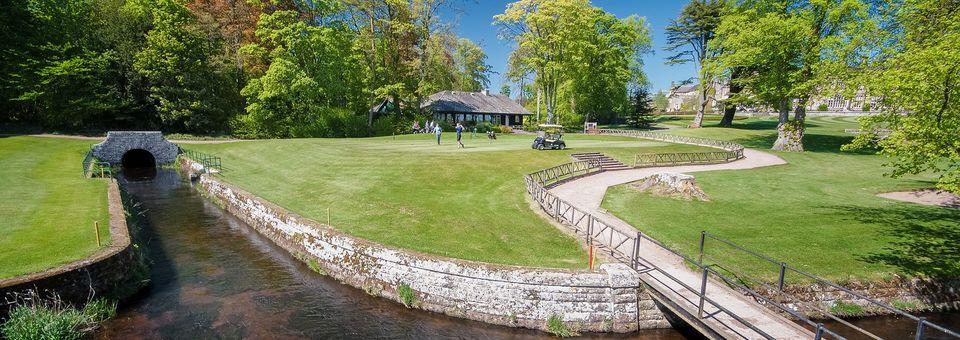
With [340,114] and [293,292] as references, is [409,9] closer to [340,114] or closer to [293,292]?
[340,114]

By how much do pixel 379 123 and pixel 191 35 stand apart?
23.0 meters

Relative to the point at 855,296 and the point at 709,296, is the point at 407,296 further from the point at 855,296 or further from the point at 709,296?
the point at 855,296

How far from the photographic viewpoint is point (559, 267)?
12.9 metres

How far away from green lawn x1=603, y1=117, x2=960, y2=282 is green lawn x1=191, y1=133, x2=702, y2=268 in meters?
5.16

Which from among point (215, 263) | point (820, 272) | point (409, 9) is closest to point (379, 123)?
point (409, 9)

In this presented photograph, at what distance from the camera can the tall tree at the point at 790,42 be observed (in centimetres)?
3170

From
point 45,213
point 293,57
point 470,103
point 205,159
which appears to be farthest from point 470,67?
point 45,213

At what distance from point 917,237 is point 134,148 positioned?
2067 inches

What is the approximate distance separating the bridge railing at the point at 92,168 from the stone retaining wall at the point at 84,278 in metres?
16.0

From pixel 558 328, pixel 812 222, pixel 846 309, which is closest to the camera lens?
pixel 558 328

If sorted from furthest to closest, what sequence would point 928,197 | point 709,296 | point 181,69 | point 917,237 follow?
point 181,69, point 928,197, point 917,237, point 709,296

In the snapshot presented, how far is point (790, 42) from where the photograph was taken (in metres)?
34.0

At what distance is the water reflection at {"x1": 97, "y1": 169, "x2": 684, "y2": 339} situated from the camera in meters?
11.8

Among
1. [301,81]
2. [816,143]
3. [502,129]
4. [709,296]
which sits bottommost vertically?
[709,296]
